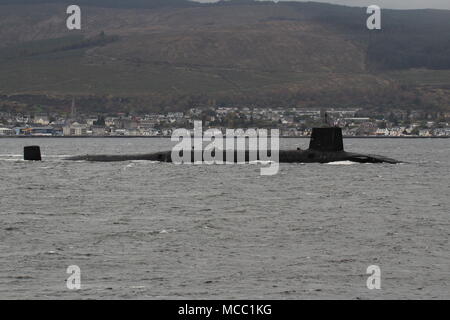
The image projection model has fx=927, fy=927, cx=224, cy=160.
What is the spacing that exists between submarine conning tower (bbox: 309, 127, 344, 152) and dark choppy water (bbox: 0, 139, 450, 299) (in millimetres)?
8399

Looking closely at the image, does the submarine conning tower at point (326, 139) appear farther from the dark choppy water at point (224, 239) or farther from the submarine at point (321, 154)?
the dark choppy water at point (224, 239)

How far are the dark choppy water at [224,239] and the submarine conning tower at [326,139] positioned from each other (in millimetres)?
8399

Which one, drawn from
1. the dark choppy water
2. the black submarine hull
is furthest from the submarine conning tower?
the dark choppy water

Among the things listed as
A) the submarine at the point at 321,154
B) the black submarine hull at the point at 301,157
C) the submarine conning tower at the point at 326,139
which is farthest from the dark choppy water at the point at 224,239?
the black submarine hull at the point at 301,157

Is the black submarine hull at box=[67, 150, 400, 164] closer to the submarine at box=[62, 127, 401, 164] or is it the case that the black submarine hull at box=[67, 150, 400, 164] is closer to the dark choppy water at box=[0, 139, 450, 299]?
the submarine at box=[62, 127, 401, 164]

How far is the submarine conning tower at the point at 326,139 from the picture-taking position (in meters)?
64.4

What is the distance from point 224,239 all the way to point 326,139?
35042mm

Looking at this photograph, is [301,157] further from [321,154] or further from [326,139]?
[326,139]

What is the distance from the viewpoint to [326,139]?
65875mm

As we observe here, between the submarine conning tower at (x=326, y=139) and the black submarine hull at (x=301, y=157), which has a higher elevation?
the submarine conning tower at (x=326, y=139)

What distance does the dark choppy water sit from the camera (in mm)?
24125
